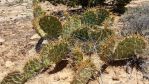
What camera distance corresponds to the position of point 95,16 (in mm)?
5898

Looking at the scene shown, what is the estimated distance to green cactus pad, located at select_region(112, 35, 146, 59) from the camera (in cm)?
473

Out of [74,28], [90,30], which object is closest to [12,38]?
[74,28]

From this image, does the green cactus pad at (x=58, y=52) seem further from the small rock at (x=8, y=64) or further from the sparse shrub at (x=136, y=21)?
the sparse shrub at (x=136, y=21)

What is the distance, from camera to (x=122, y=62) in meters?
5.07

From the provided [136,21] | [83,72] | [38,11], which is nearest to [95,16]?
[136,21]

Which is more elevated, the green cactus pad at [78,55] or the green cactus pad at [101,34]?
the green cactus pad at [101,34]

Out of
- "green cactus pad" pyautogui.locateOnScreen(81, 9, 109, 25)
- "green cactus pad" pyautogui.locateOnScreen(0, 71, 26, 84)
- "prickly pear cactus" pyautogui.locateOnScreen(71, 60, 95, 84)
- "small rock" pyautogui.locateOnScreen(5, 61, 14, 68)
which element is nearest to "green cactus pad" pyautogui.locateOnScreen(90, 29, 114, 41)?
"green cactus pad" pyautogui.locateOnScreen(81, 9, 109, 25)

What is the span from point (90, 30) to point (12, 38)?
1796 mm

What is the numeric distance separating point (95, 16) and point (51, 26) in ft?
2.27

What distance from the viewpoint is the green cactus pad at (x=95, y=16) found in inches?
231

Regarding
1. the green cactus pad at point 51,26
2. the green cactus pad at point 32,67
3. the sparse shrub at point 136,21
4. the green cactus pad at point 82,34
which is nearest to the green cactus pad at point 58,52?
the green cactus pad at point 32,67

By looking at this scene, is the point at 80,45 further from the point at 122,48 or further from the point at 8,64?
the point at 8,64

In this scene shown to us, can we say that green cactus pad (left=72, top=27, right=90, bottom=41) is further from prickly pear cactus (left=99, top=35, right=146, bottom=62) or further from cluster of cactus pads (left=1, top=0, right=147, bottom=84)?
prickly pear cactus (left=99, top=35, right=146, bottom=62)

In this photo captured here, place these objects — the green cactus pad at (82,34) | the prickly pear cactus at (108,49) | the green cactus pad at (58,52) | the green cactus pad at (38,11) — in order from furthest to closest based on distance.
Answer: the green cactus pad at (38,11)
the green cactus pad at (82,34)
the green cactus pad at (58,52)
the prickly pear cactus at (108,49)
